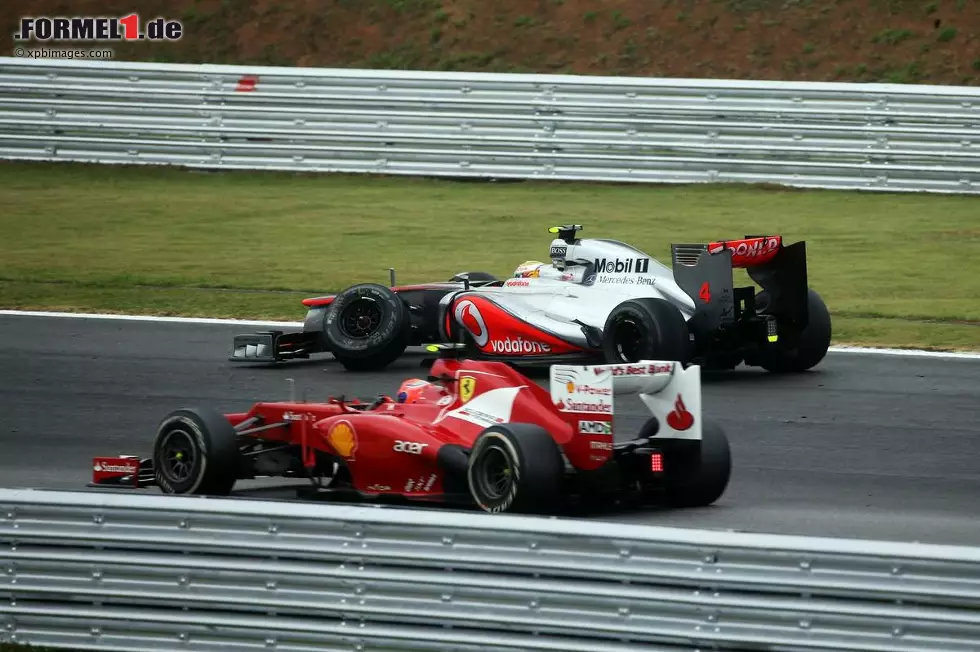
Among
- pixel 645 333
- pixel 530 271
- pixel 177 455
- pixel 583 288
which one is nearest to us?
pixel 177 455

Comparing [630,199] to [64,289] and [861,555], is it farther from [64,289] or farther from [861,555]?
[861,555]

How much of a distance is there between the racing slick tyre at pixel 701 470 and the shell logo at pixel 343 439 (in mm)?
1682

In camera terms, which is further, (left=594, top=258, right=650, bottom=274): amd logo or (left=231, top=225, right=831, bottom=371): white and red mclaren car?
(left=594, top=258, right=650, bottom=274): amd logo

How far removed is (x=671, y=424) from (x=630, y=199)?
1400cm

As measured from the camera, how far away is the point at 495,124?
22859 millimetres

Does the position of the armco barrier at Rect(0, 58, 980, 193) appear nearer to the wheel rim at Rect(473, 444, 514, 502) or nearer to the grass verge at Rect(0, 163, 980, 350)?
the grass verge at Rect(0, 163, 980, 350)

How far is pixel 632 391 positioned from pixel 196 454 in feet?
7.75

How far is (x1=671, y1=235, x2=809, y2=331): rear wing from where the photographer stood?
12625 millimetres

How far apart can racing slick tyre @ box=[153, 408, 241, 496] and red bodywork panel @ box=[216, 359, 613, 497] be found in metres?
0.44

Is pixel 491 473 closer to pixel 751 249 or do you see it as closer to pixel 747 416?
pixel 747 416

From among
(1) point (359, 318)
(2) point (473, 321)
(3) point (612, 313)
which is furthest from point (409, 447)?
(1) point (359, 318)

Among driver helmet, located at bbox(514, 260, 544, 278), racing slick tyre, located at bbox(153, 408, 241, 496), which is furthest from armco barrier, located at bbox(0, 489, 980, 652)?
driver helmet, located at bbox(514, 260, 544, 278)

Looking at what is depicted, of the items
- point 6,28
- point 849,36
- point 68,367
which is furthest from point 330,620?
point 6,28

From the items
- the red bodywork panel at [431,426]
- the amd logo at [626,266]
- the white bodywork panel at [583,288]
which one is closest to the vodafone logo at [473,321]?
the white bodywork panel at [583,288]
